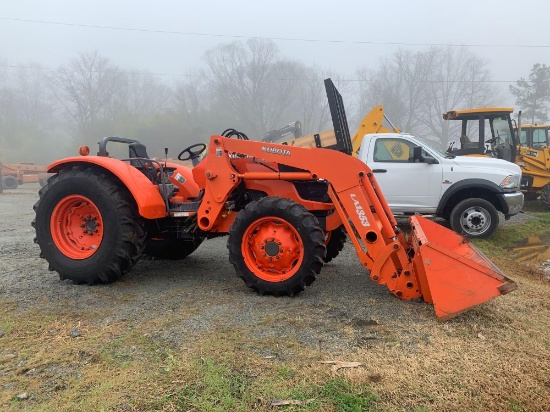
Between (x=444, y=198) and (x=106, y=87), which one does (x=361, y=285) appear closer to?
(x=444, y=198)

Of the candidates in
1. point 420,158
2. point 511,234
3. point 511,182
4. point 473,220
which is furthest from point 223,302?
point 511,234

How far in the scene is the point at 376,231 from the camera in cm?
417

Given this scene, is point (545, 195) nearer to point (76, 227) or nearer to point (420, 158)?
point (420, 158)

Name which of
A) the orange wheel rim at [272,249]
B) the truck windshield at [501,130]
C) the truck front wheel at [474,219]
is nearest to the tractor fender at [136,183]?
the orange wheel rim at [272,249]

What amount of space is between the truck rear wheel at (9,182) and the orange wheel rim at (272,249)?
80.9ft

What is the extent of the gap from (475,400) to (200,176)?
3.58 metres

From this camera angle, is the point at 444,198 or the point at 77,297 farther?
the point at 444,198

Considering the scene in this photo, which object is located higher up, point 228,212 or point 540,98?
point 540,98

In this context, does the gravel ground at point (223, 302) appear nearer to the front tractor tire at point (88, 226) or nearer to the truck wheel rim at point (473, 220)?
the front tractor tire at point (88, 226)

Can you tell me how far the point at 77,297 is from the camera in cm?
448

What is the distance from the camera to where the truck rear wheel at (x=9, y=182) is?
2439 cm

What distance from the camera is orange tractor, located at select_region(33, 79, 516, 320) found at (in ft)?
13.2

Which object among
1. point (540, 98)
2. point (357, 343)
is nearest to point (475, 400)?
point (357, 343)

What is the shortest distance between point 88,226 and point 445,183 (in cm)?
630
